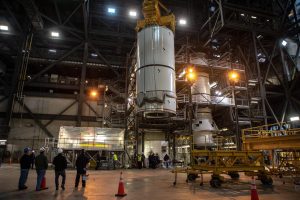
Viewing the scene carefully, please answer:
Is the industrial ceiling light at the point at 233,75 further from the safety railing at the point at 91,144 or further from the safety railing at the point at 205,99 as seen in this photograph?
the safety railing at the point at 91,144

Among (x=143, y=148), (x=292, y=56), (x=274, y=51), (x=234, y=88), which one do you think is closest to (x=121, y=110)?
(x=143, y=148)

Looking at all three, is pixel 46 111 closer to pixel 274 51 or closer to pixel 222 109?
pixel 222 109

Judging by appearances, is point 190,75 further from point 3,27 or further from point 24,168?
point 3,27

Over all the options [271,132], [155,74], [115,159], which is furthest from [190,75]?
[115,159]

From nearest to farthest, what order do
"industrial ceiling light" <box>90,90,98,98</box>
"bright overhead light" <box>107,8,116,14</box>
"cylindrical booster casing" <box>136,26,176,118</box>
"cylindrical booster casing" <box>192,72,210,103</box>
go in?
"cylindrical booster casing" <box>136,26,176,118</box>
"cylindrical booster casing" <box>192,72,210,103</box>
"bright overhead light" <box>107,8,116,14</box>
"industrial ceiling light" <box>90,90,98,98</box>

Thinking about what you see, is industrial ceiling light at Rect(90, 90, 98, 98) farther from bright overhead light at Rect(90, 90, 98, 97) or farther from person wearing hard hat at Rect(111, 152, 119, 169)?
person wearing hard hat at Rect(111, 152, 119, 169)

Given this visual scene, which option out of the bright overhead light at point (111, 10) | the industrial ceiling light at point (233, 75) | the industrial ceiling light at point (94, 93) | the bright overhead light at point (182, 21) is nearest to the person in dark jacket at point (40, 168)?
the industrial ceiling light at point (233, 75)

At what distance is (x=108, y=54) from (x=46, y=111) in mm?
13260

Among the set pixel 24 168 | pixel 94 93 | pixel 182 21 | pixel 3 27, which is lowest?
pixel 24 168

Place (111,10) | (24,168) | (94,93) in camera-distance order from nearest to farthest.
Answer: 1. (24,168)
2. (111,10)
3. (94,93)

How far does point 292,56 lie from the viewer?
113 ft

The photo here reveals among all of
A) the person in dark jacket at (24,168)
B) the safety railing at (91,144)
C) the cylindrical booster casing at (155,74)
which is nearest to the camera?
the person in dark jacket at (24,168)

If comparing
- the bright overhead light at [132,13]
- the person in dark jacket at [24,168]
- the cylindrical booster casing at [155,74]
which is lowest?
the person in dark jacket at [24,168]

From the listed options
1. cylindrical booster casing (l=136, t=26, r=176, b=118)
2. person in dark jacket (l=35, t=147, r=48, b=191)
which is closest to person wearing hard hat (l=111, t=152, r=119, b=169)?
cylindrical booster casing (l=136, t=26, r=176, b=118)
